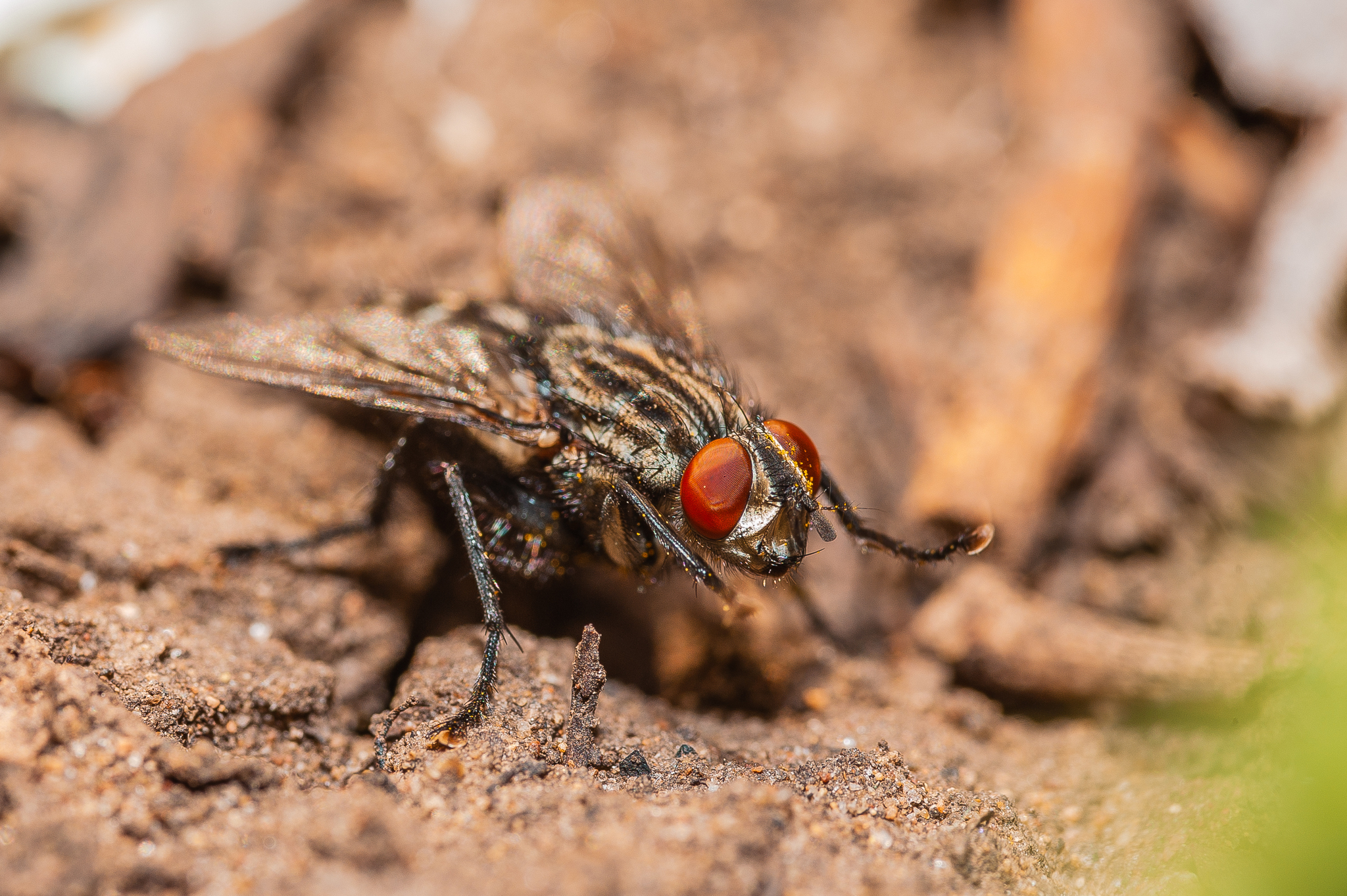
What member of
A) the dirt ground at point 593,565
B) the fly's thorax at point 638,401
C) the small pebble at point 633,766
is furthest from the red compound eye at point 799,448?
the small pebble at point 633,766

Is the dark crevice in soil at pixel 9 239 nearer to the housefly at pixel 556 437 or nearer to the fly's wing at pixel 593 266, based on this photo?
the housefly at pixel 556 437

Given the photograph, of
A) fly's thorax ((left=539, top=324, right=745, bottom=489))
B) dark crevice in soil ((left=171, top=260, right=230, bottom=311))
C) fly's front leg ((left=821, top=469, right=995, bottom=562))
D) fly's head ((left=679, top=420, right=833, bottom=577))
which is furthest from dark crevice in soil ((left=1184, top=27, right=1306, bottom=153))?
dark crevice in soil ((left=171, top=260, right=230, bottom=311))

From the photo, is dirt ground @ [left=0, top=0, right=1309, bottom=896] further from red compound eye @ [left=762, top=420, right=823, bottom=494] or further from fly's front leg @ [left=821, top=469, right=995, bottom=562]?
red compound eye @ [left=762, top=420, right=823, bottom=494]

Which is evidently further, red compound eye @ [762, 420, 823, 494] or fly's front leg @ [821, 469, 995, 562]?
fly's front leg @ [821, 469, 995, 562]

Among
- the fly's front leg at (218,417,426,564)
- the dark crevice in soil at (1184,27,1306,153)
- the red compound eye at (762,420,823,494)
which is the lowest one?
the fly's front leg at (218,417,426,564)

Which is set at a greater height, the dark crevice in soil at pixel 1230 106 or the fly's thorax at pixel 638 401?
the dark crevice in soil at pixel 1230 106

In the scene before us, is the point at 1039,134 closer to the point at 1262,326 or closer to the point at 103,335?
the point at 1262,326

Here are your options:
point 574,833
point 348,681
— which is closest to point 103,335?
point 348,681
